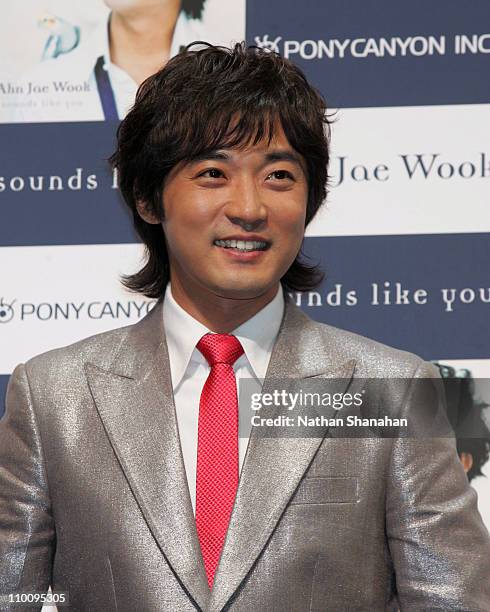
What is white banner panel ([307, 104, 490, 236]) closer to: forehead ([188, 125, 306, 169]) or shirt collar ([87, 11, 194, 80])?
shirt collar ([87, 11, 194, 80])

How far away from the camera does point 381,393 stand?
1.71 m

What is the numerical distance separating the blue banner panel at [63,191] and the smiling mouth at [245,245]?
799mm

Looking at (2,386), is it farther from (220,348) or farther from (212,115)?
(212,115)

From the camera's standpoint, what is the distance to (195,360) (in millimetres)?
1744

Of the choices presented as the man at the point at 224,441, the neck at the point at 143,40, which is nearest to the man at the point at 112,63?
the neck at the point at 143,40

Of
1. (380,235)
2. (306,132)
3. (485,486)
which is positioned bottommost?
(485,486)

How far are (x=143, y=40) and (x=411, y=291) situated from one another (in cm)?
80

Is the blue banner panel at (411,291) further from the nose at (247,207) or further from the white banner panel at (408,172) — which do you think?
the nose at (247,207)

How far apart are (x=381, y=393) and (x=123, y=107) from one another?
1064 mm

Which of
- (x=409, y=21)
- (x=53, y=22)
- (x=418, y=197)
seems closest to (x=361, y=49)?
(x=409, y=21)

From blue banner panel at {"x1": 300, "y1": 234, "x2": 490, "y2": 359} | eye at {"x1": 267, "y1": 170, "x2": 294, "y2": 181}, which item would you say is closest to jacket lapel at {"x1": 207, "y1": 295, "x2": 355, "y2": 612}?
eye at {"x1": 267, "y1": 170, "x2": 294, "y2": 181}

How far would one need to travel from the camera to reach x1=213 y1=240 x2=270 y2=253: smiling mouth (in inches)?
66.2

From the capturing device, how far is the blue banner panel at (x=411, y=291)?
7.61 ft

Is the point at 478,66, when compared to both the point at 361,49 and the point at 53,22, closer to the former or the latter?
the point at 361,49
